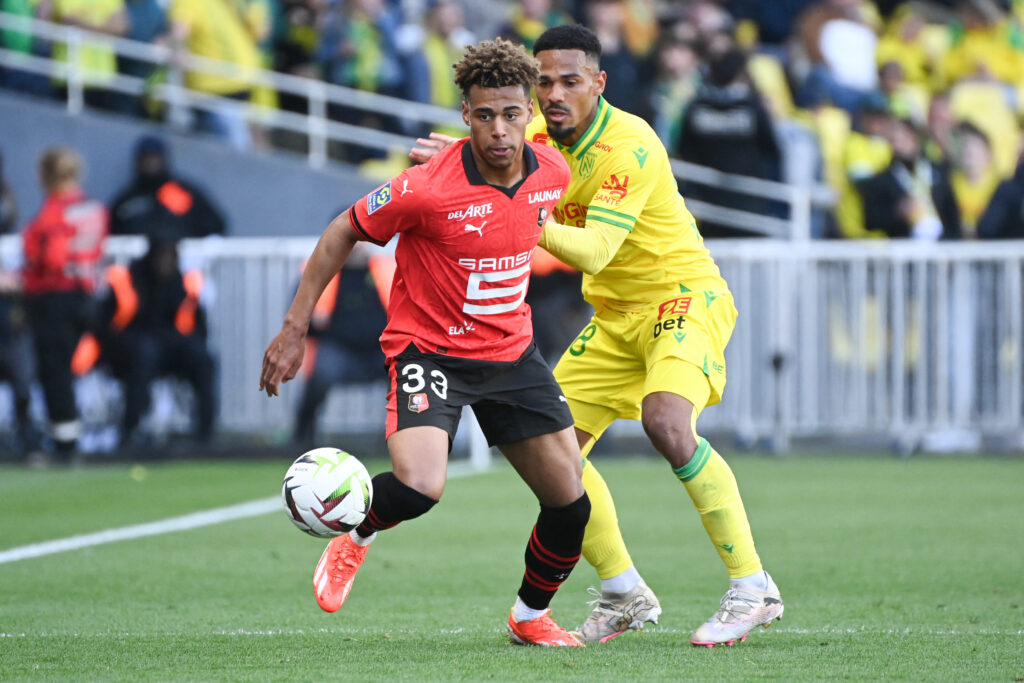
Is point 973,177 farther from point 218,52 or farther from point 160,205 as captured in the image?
point 160,205

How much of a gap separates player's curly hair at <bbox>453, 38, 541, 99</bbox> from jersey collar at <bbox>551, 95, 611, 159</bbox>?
2.35ft

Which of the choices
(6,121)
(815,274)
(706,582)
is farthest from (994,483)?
(6,121)

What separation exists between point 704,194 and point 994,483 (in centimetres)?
520

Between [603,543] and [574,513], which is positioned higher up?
[574,513]

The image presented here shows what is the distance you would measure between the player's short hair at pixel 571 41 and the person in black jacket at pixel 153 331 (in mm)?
8042

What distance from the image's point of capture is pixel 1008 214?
579 inches

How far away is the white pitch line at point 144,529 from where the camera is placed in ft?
28.0

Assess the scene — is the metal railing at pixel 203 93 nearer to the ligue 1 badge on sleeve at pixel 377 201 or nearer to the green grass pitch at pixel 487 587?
the green grass pitch at pixel 487 587

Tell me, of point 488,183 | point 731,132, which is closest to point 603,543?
point 488,183

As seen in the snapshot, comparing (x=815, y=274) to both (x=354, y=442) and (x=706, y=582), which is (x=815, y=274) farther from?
(x=706, y=582)

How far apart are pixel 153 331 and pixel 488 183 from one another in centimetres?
871

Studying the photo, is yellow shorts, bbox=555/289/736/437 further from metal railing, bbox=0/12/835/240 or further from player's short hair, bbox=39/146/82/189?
metal railing, bbox=0/12/835/240

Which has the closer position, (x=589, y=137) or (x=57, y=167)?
(x=589, y=137)

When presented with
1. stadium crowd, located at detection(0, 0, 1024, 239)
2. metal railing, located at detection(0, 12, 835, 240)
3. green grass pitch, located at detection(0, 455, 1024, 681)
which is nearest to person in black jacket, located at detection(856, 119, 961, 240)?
stadium crowd, located at detection(0, 0, 1024, 239)
